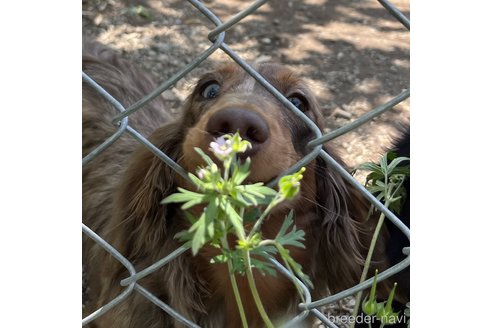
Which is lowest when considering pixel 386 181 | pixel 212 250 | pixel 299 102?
pixel 212 250

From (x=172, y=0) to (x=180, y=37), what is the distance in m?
0.20

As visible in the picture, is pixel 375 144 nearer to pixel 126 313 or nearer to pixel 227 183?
pixel 126 313

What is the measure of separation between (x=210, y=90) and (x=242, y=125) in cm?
68

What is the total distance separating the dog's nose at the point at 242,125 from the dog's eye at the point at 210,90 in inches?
Result: 22.5

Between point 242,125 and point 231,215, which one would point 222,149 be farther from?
point 242,125

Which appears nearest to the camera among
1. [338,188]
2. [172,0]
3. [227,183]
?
[227,183]

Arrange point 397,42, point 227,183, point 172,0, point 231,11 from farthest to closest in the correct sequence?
point 172,0 → point 231,11 → point 397,42 → point 227,183

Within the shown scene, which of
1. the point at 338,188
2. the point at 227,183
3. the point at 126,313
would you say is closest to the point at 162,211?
the point at 126,313

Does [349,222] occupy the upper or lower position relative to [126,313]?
upper

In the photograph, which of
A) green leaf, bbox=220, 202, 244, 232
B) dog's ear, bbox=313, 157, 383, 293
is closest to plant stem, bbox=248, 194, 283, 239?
green leaf, bbox=220, 202, 244, 232

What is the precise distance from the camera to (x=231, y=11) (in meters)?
2.66

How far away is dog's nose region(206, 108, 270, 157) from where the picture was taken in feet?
6.18

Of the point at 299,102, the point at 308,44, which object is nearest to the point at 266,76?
the point at 299,102

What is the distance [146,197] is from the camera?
2439 millimetres
